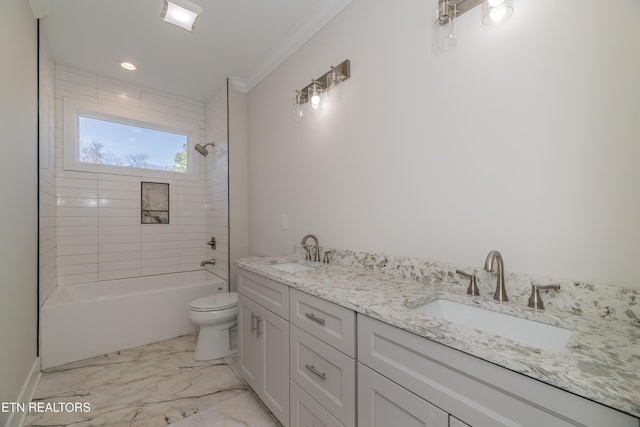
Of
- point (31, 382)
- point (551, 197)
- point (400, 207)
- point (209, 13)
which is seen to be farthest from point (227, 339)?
point (209, 13)

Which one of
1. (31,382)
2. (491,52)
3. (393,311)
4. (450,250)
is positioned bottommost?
(31,382)

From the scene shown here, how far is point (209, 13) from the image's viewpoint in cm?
201

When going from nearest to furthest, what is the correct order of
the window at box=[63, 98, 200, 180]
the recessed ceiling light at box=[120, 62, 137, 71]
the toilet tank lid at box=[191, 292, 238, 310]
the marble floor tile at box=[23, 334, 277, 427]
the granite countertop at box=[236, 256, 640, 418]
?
the granite countertop at box=[236, 256, 640, 418], the marble floor tile at box=[23, 334, 277, 427], the toilet tank lid at box=[191, 292, 238, 310], the recessed ceiling light at box=[120, 62, 137, 71], the window at box=[63, 98, 200, 180]

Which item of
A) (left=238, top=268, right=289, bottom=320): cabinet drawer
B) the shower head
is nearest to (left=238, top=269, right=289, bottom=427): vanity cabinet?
(left=238, top=268, right=289, bottom=320): cabinet drawer

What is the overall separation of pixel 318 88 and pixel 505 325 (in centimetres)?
178

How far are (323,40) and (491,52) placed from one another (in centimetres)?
127

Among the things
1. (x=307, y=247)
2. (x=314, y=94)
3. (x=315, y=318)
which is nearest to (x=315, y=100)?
(x=314, y=94)

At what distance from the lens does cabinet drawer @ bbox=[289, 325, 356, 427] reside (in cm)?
105

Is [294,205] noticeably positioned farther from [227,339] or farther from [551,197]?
[551,197]

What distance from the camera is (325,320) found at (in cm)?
117

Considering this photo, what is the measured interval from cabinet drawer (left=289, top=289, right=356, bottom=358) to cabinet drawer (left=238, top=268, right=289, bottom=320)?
0.22ft

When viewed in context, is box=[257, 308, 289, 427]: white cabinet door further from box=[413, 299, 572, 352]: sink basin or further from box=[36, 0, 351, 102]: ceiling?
box=[36, 0, 351, 102]: ceiling

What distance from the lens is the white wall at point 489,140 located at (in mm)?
874

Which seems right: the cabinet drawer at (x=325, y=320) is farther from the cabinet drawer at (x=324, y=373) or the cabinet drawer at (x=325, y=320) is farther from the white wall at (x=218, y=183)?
the white wall at (x=218, y=183)
